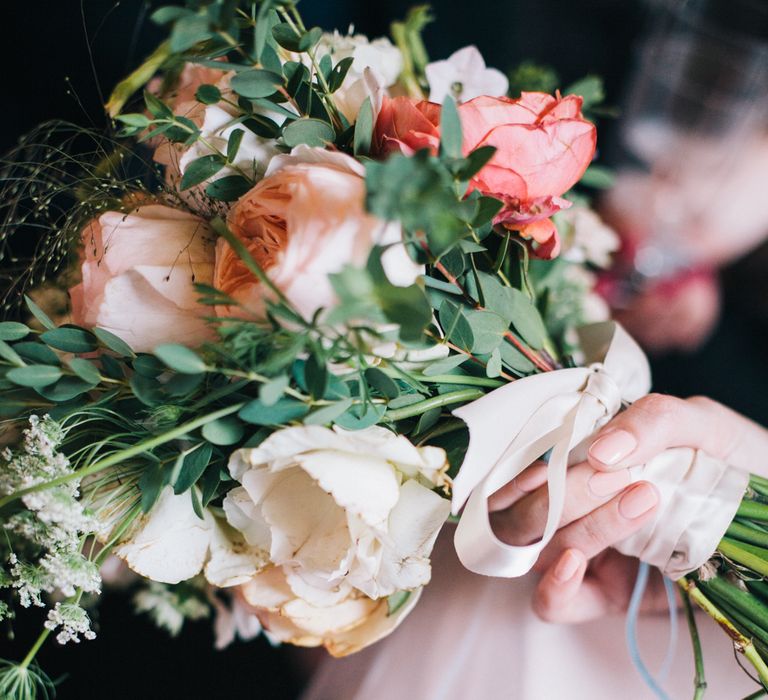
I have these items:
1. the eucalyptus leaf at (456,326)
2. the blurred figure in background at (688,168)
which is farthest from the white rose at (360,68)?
the blurred figure in background at (688,168)

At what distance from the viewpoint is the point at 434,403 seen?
0.47m

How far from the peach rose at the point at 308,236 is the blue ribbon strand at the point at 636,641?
0.42 meters

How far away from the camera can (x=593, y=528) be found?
1.82ft

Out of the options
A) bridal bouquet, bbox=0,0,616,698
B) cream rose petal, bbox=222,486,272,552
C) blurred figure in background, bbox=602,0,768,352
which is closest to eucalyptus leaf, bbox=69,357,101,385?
bridal bouquet, bbox=0,0,616,698

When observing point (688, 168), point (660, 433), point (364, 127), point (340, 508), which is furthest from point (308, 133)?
point (688, 168)

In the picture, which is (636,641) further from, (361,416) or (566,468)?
(361,416)

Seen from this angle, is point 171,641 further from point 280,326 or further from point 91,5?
point 91,5

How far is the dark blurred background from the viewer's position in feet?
2.80

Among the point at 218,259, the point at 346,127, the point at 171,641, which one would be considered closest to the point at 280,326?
the point at 218,259

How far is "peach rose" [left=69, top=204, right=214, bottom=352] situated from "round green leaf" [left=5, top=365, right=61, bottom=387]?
4 cm

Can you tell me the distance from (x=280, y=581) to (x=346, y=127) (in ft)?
1.11

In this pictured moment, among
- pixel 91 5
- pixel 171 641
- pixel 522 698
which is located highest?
pixel 91 5

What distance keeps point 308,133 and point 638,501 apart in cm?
37

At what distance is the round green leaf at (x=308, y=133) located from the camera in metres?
0.43
